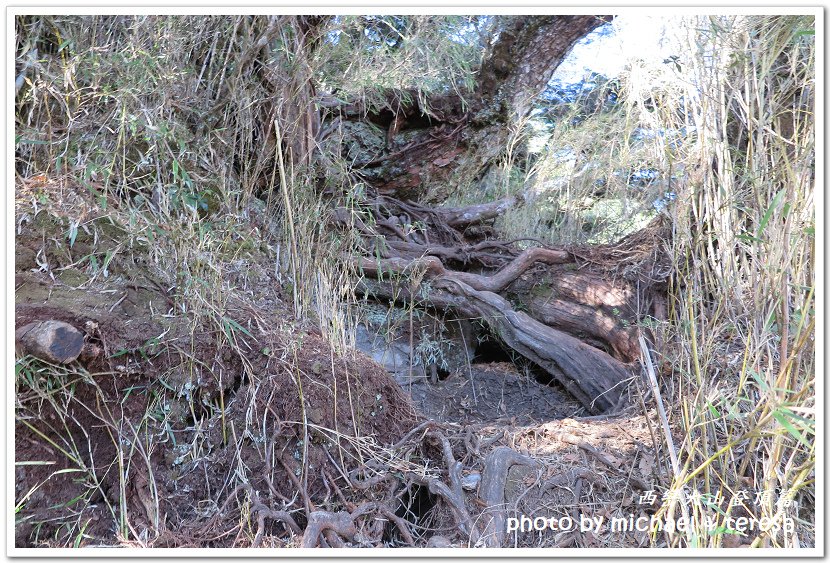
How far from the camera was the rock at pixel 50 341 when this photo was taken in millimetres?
1765

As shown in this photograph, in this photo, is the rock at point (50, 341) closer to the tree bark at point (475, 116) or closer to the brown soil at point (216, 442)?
the brown soil at point (216, 442)

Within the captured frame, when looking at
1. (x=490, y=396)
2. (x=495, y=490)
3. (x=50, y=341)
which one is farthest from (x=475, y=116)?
(x=50, y=341)

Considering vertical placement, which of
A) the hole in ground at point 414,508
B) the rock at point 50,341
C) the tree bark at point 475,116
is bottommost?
the hole in ground at point 414,508

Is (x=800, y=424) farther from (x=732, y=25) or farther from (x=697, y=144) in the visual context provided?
(x=732, y=25)

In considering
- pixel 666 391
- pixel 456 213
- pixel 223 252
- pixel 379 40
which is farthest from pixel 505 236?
pixel 223 252

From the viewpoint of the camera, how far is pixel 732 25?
2045 mm

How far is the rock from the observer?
1.76 m

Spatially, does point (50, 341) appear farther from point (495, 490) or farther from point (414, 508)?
point (495, 490)

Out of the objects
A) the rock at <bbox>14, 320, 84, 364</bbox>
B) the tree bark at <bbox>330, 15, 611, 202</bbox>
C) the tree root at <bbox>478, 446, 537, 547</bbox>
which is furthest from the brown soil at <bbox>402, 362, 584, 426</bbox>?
the rock at <bbox>14, 320, 84, 364</bbox>

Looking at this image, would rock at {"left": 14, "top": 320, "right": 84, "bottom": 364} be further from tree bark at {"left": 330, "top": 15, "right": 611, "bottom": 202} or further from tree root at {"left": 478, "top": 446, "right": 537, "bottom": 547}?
tree bark at {"left": 330, "top": 15, "right": 611, "bottom": 202}

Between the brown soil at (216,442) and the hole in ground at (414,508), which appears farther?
the hole in ground at (414,508)

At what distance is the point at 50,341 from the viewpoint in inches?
69.8

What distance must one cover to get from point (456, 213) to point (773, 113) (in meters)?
2.84

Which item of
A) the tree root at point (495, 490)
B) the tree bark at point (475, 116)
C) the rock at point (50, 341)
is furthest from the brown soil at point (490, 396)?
the rock at point (50, 341)
